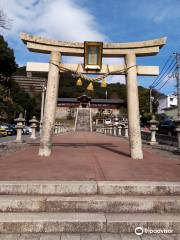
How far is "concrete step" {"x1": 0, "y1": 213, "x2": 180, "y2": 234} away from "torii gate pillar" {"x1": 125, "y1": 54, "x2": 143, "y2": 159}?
4845mm

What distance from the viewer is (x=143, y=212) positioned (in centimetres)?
405

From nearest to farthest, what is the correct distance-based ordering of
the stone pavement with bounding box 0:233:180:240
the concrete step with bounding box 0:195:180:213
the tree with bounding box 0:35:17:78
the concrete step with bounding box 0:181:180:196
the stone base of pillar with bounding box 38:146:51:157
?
1. the stone pavement with bounding box 0:233:180:240
2. the concrete step with bounding box 0:195:180:213
3. the concrete step with bounding box 0:181:180:196
4. the stone base of pillar with bounding box 38:146:51:157
5. the tree with bounding box 0:35:17:78

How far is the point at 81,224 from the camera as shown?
3.63m

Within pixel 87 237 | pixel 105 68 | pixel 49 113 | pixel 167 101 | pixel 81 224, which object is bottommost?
pixel 87 237

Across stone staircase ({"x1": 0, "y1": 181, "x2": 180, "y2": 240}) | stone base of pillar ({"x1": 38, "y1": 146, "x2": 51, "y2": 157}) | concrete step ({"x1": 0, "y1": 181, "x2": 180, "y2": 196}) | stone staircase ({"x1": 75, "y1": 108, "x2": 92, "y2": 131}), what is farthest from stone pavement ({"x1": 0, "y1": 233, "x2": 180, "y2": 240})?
stone staircase ({"x1": 75, "y1": 108, "x2": 92, "y2": 131})

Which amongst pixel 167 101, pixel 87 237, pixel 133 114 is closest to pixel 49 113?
pixel 133 114

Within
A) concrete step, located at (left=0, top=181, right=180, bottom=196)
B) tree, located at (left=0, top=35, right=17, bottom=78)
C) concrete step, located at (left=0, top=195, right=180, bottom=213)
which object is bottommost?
concrete step, located at (left=0, top=195, right=180, bottom=213)

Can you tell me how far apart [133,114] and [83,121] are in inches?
2092

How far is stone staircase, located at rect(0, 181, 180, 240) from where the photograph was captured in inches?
141

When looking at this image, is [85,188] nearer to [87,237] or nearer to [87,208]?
[87,208]

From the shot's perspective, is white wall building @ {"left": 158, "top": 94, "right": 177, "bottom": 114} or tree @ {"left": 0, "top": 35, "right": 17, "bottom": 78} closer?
tree @ {"left": 0, "top": 35, "right": 17, "bottom": 78}

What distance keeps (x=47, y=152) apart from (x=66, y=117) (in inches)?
3021

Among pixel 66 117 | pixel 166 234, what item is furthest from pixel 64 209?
pixel 66 117

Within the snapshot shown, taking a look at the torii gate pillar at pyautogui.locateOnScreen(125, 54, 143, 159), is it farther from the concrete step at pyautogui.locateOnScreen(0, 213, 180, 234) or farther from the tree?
the tree
